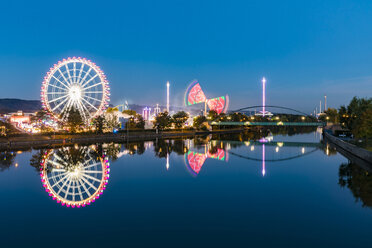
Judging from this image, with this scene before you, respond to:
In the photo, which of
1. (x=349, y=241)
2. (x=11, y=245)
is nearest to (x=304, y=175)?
(x=349, y=241)

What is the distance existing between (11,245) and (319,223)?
1330 cm

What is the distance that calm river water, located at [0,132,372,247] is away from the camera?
1211 centimetres

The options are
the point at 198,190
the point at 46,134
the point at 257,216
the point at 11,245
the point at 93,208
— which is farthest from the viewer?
the point at 46,134

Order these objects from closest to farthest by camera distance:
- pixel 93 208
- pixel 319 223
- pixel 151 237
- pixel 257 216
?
pixel 151 237 → pixel 319 223 → pixel 257 216 → pixel 93 208

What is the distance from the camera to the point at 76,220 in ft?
46.6

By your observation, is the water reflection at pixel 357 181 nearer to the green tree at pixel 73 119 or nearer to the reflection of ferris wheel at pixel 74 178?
the reflection of ferris wheel at pixel 74 178

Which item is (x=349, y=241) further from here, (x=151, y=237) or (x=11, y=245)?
(x=11, y=245)

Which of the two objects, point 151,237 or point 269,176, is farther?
point 269,176

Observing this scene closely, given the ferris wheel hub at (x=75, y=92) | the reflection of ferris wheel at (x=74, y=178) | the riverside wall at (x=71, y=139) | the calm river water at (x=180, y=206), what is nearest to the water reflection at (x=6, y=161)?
the calm river water at (x=180, y=206)

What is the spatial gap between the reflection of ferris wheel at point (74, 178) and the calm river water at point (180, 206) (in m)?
0.08

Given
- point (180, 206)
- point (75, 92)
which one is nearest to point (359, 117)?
point (180, 206)

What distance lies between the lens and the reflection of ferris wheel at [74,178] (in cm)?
1886

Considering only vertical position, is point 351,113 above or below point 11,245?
above

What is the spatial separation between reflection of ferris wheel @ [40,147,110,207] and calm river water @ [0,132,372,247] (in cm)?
8
